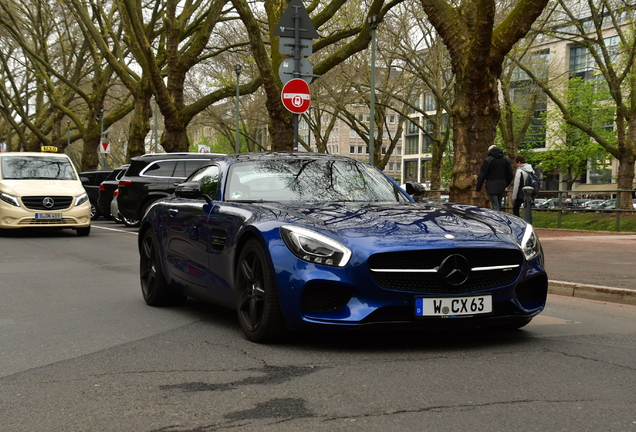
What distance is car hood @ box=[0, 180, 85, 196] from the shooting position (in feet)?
59.7

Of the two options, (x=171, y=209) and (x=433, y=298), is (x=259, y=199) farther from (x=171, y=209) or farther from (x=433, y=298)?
(x=433, y=298)

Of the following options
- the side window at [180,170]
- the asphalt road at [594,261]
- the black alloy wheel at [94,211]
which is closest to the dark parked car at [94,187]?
the black alloy wheel at [94,211]

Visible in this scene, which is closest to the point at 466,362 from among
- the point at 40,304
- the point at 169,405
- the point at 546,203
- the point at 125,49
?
the point at 169,405

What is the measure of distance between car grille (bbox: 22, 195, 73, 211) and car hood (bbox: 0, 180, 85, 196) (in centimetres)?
9

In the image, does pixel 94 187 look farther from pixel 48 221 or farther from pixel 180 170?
pixel 48 221

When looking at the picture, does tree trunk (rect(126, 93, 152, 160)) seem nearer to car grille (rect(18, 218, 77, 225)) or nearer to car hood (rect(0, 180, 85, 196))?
car hood (rect(0, 180, 85, 196))

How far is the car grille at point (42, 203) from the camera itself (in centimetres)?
1819

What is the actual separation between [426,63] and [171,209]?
32.0 m

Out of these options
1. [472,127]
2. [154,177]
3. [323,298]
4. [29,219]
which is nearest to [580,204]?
[472,127]

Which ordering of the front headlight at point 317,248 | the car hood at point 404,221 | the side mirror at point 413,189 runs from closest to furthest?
1. the front headlight at point 317,248
2. the car hood at point 404,221
3. the side mirror at point 413,189

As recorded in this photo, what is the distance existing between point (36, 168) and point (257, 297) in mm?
14934

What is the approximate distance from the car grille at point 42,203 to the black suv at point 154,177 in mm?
2440

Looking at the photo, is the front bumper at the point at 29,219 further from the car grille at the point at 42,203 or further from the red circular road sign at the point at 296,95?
the red circular road sign at the point at 296,95

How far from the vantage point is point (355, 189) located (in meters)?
6.85
